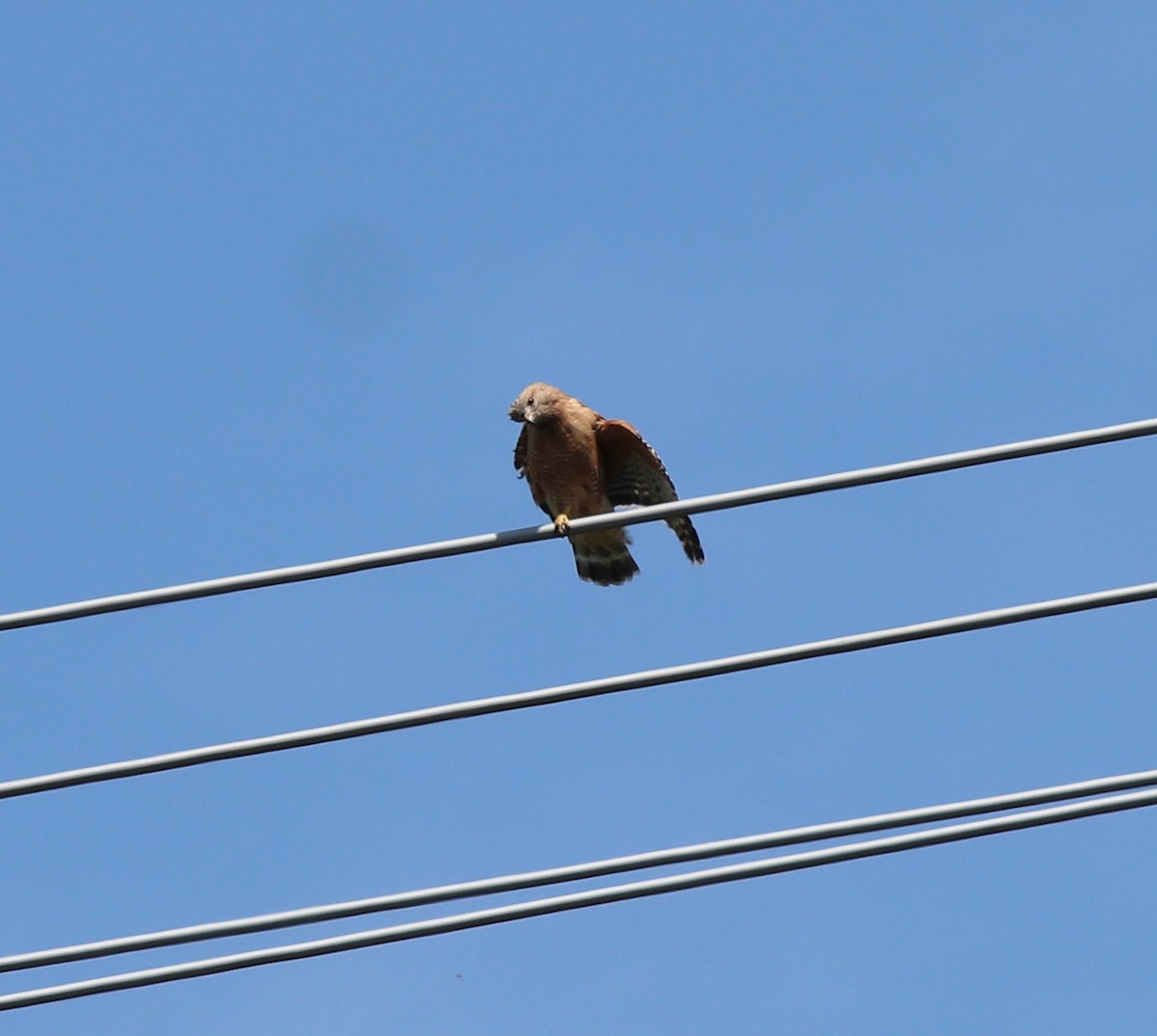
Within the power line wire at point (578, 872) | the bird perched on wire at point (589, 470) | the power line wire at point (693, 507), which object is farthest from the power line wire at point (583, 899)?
the bird perched on wire at point (589, 470)

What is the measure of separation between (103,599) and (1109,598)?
3092 mm

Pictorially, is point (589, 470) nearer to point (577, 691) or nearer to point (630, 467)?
point (630, 467)

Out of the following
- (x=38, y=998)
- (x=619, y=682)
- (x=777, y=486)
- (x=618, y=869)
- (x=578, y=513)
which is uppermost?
(x=578, y=513)

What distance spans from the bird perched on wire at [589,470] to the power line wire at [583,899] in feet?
14.7

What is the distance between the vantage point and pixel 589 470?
10.5 meters

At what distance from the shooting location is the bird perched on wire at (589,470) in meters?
10.4

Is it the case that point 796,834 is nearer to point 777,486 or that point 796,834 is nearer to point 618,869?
point 618,869

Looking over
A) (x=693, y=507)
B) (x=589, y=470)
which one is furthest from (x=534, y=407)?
(x=693, y=507)

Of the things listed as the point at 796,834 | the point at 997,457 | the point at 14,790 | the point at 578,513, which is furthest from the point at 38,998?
the point at 578,513

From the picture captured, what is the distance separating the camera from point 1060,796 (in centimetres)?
571

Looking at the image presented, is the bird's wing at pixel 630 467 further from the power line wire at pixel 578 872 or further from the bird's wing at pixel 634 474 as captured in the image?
the power line wire at pixel 578 872

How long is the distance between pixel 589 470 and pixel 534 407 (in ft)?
1.47

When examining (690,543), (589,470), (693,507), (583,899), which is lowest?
(583,899)

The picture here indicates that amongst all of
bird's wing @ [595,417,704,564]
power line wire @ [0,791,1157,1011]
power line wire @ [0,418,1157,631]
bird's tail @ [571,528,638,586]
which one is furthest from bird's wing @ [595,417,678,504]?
power line wire @ [0,791,1157,1011]
